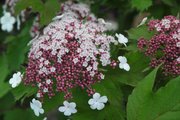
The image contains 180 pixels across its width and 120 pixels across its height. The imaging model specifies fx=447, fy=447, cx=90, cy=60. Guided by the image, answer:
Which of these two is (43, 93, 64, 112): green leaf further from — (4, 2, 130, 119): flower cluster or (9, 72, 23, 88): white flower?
(9, 72, 23, 88): white flower

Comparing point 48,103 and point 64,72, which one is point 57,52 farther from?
point 48,103

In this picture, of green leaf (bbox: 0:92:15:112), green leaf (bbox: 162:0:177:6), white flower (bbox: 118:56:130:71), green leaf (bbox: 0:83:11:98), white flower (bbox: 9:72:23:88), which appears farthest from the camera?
green leaf (bbox: 0:92:15:112)

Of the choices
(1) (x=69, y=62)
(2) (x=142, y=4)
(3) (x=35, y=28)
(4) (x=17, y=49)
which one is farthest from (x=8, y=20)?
(1) (x=69, y=62)

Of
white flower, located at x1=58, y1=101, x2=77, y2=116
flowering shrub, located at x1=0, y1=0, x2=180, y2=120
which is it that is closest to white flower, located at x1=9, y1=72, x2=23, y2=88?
flowering shrub, located at x1=0, y1=0, x2=180, y2=120

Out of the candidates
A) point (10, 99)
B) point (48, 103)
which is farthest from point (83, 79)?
point (10, 99)

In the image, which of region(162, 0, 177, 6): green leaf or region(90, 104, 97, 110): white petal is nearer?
region(90, 104, 97, 110): white petal

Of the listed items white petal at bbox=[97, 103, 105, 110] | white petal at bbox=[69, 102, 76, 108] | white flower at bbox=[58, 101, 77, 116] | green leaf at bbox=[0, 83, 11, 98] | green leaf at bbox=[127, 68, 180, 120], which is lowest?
green leaf at bbox=[127, 68, 180, 120]

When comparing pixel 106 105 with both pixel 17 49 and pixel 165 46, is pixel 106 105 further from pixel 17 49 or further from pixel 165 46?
pixel 17 49
